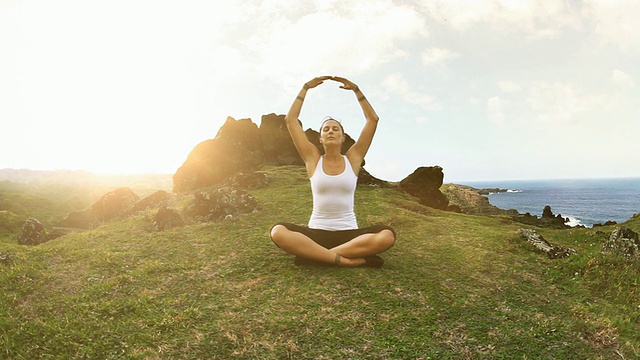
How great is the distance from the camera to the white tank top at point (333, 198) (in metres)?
8.27

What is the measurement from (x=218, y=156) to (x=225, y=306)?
95.8 feet

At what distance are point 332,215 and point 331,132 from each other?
6.28 feet

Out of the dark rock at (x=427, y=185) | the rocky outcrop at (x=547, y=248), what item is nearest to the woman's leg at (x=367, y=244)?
the rocky outcrop at (x=547, y=248)

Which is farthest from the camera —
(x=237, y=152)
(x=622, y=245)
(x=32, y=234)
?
(x=237, y=152)

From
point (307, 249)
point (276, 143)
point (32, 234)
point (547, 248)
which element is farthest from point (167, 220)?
point (276, 143)

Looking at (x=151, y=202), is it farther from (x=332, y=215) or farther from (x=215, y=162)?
(x=332, y=215)

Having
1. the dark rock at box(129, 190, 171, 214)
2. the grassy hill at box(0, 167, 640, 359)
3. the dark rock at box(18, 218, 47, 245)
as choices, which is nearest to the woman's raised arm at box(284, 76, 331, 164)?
the grassy hill at box(0, 167, 640, 359)

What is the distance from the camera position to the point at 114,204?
24.9 meters

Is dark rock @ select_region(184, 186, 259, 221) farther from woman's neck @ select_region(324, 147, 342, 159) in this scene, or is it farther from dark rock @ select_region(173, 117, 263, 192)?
dark rock @ select_region(173, 117, 263, 192)

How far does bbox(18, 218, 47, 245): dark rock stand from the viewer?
19188 millimetres

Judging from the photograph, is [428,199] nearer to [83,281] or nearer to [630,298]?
[630,298]

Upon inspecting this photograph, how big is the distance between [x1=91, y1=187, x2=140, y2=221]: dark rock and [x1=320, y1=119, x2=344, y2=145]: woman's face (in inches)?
770

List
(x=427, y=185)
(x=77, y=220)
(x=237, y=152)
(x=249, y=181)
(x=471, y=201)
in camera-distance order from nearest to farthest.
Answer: (x=249, y=181) < (x=427, y=185) < (x=77, y=220) < (x=237, y=152) < (x=471, y=201)

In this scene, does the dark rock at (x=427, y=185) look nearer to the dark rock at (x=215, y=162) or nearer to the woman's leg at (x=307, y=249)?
the dark rock at (x=215, y=162)
